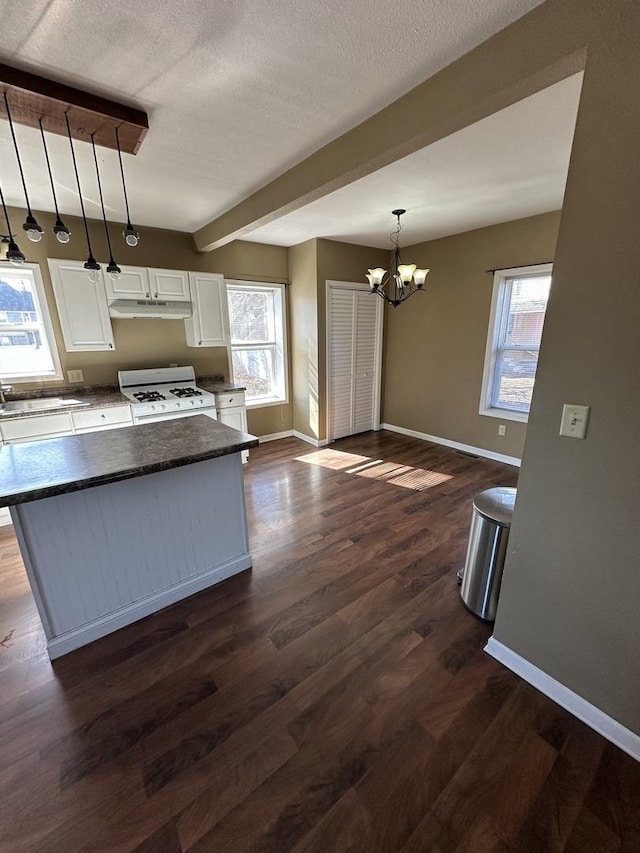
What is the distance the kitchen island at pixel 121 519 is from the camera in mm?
1575

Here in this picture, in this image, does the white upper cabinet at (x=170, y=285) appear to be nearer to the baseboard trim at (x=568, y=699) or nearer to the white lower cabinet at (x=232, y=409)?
the white lower cabinet at (x=232, y=409)

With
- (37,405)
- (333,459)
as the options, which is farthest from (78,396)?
(333,459)

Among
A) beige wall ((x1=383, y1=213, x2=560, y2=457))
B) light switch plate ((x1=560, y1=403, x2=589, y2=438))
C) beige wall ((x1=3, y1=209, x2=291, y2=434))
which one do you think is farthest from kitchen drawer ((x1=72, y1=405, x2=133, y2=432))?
beige wall ((x1=383, y1=213, x2=560, y2=457))

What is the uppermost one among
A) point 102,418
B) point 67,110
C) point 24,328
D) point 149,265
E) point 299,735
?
point 67,110

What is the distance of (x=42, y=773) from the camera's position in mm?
1270

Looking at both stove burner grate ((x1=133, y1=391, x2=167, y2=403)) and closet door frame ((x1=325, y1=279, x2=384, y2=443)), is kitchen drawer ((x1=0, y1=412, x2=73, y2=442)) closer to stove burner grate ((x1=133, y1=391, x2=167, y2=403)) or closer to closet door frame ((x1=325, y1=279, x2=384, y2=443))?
stove burner grate ((x1=133, y1=391, x2=167, y2=403))

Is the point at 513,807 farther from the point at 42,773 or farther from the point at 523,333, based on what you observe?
the point at 523,333

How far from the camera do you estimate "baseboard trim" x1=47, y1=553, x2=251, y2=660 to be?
173 cm

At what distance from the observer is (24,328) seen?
126 inches

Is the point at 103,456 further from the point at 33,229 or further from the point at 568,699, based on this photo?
the point at 568,699

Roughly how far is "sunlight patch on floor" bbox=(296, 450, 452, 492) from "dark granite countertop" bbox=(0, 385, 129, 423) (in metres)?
2.08

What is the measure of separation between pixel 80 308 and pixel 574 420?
3.88 metres

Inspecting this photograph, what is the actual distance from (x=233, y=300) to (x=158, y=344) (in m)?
1.10

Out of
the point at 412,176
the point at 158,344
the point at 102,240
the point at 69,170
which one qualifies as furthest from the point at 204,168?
the point at 158,344
